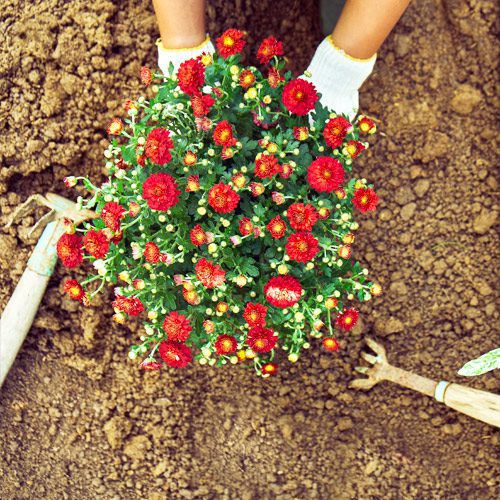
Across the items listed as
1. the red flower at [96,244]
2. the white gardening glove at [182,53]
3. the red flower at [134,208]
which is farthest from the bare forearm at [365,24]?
the red flower at [96,244]

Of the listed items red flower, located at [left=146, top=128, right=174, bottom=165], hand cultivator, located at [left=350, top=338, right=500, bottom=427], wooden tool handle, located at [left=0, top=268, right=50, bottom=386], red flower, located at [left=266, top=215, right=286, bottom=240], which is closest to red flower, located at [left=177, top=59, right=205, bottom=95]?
red flower, located at [left=146, top=128, right=174, bottom=165]

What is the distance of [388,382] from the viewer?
2.02 meters

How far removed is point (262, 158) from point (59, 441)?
1185mm

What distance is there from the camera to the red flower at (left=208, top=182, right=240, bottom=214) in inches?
51.3

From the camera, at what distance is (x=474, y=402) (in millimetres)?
1790

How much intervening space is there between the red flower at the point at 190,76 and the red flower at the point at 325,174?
0.30m

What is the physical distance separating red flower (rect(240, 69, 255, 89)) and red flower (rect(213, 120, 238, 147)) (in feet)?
0.36

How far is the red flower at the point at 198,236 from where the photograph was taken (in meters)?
1.34

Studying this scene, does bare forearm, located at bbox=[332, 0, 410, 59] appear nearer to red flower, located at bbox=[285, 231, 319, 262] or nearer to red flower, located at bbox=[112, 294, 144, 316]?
red flower, located at bbox=[285, 231, 319, 262]

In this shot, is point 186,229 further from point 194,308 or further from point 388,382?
point 388,382

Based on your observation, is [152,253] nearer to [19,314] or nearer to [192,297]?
[192,297]

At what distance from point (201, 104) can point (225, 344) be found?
1.74 feet

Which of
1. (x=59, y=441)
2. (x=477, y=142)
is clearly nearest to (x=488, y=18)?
(x=477, y=142)

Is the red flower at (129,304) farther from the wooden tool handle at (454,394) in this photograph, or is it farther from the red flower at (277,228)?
the wooden tool handle at (454,394)
